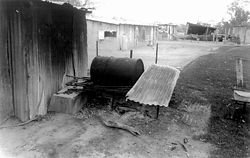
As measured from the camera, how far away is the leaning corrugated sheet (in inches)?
246

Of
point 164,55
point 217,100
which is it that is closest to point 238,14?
point 164,55

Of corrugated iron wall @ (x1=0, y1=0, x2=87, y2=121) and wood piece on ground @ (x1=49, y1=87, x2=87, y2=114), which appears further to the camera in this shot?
wood piece on ground @ (x1=49, y1=87, x2=87, y2=114)

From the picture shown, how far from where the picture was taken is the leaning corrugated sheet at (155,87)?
625 cm

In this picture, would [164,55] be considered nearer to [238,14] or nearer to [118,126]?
[118,126]

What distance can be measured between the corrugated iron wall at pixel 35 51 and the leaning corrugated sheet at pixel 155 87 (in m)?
2.18

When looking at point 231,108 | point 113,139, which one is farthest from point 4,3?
point 231,108

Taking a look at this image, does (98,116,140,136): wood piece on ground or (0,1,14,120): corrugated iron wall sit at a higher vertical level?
(0,1,14,120): corrugated iron wall

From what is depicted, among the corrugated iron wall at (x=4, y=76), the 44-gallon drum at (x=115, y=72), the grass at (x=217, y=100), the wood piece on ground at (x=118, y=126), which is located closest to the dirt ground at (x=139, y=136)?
the grass at (x=217, y=100)

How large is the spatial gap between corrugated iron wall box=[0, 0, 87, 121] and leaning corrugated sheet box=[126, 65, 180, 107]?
218 centimetres

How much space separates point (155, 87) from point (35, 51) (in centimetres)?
325

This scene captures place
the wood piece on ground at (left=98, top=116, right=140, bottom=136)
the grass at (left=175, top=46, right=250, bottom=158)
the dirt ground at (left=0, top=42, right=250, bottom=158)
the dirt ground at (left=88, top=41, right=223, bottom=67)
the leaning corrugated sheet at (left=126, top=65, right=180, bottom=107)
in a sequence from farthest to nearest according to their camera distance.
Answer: the dirt ground at (left=88, top=41, right=223, bottom=67) → the leaning corrugated sheet at (left=126, top=65, right=180, bottom=107) → the wood piece on ground at (left=98, top=116, right=140, bottom=136) → the grass at (left=175, top=46, right=250, bottom=158) → the dirt ground at (left=0, top=42, right=250, bottom=158)

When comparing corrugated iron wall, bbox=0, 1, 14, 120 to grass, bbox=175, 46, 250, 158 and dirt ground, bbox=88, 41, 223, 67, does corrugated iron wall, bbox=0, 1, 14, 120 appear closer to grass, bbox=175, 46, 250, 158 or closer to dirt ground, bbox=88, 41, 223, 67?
grass, bbox=175, 46, 250, 158

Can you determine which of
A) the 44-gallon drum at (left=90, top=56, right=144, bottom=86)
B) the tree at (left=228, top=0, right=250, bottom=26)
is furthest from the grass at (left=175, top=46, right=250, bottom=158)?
the tree at (left=228, top=0, right=250, bottom=26)

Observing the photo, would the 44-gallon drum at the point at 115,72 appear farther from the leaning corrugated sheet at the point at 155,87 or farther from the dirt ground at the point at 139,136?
the dirt ground at the point at 139,136
